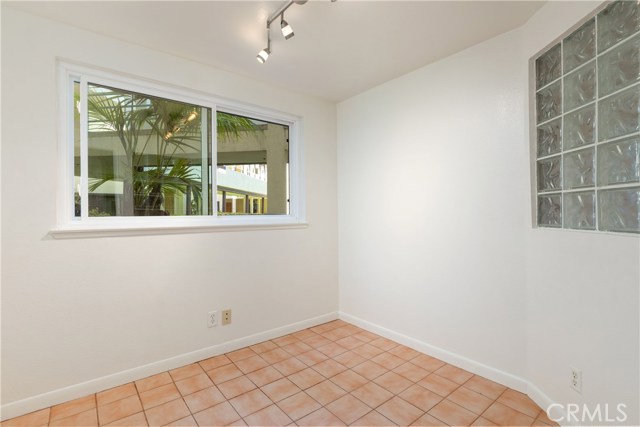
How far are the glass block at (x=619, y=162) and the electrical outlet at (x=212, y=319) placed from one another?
8.58ft

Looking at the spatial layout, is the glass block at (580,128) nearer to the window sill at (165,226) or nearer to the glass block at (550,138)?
the glass block at (550,138)

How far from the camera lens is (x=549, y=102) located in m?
1.84

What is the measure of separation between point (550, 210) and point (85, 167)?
2926 millimetres

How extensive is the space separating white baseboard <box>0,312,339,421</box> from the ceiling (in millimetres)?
2263

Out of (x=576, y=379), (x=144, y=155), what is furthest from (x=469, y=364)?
(x=144, y=155)

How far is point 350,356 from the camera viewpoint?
99.7 inches

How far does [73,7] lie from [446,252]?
9.47 feet

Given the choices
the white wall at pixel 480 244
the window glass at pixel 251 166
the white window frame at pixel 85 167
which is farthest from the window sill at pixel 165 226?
the white wall at pixel 480 244

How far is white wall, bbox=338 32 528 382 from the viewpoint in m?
2.05

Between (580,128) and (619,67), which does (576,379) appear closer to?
(580,128)

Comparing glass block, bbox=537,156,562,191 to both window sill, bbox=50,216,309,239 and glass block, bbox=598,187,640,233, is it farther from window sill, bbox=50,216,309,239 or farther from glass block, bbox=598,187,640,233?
window sill, bbox=50,216,309,239

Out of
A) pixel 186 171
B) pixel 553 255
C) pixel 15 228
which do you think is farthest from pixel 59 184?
pixel 553 255

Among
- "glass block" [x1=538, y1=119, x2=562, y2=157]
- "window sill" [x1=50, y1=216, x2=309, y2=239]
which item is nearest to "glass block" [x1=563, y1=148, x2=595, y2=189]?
"glass block" [x1=538, y1=119, x2=562, y2=157]

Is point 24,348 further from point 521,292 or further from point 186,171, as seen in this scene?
point 521,292
